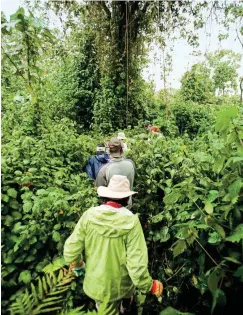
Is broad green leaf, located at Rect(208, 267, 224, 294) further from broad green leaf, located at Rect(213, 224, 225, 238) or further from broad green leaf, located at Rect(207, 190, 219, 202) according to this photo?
broad green leaf, located at Rect(207, 190, 219, 202)

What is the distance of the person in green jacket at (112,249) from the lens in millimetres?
2176

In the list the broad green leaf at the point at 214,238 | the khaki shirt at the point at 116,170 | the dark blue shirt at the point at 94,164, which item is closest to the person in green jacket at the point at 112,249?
the broad green leaf at the point at 214,238

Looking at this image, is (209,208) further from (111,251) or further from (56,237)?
(56,237)

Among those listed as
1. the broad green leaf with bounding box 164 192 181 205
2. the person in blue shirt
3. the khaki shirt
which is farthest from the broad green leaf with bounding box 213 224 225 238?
the person in blue shirt

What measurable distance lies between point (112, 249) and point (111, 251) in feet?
0.05

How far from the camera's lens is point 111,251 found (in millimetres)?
2215

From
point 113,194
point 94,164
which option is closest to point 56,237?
point 113,194

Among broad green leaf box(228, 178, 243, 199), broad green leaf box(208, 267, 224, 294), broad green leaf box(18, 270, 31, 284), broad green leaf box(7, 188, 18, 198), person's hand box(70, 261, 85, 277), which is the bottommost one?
broad green leaf box(18, 270, 31, 284)

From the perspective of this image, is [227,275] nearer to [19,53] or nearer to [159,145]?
[159,145]

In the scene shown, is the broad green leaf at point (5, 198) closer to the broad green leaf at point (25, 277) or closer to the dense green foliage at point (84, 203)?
the dense green foliage at point (84, 203)

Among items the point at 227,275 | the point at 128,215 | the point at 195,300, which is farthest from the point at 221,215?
the point at 195,300

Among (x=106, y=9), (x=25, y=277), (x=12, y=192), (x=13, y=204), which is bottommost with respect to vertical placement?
(x=25, y=277)

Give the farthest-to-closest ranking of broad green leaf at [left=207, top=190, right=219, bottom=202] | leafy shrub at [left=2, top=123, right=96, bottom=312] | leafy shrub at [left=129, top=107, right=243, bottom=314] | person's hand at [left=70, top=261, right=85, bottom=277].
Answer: leafy shrub at [left=2, top=123, right=96, bottom=312] < person's hand at [left=70, top=261, right=85, bottom=277] < broad green leaf at [left=207, top=190, right=219, bottom=202] < leafy shrub at [left=129, top=107, right=243, bottom=314]

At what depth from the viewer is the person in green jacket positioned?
2176 millimetres
